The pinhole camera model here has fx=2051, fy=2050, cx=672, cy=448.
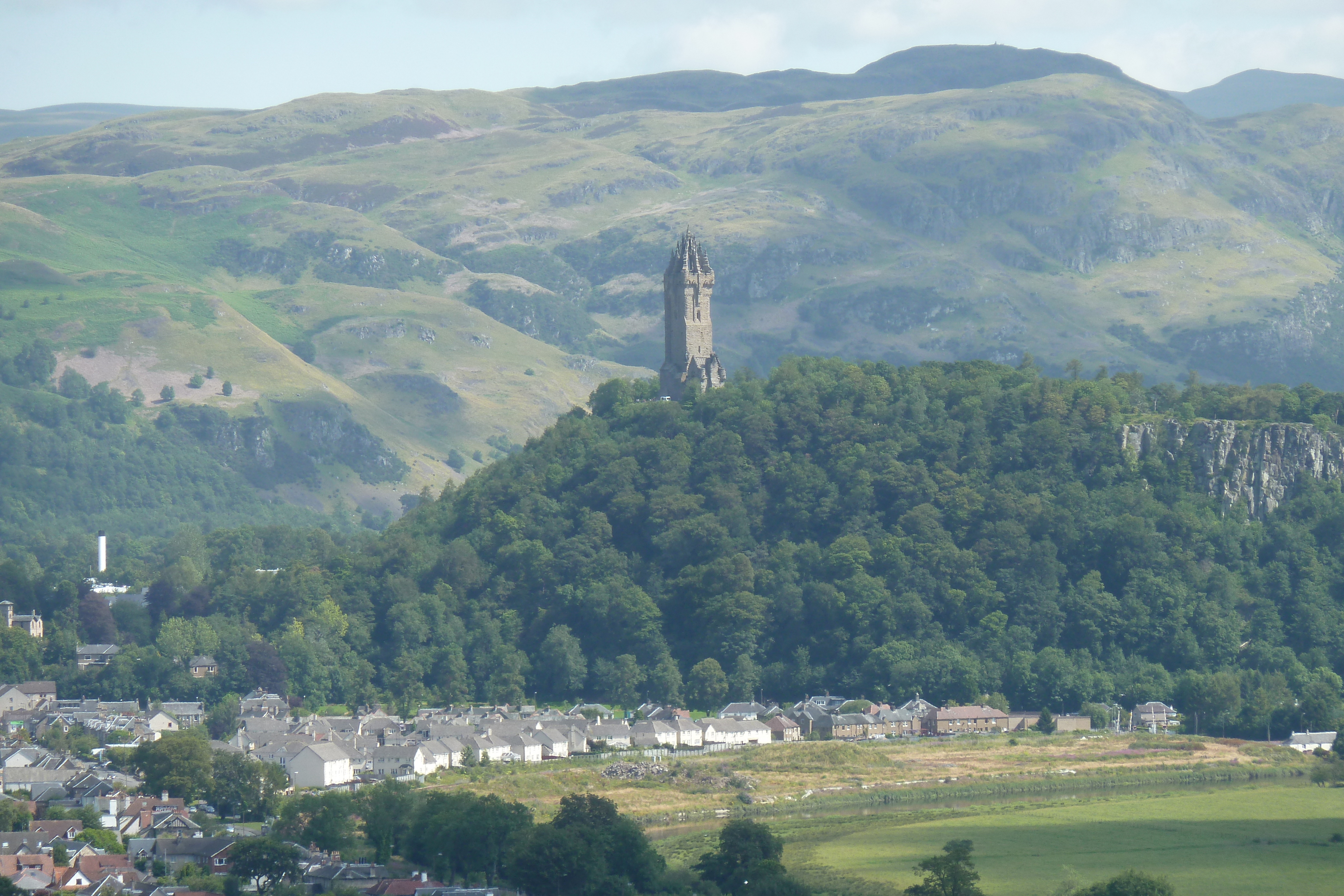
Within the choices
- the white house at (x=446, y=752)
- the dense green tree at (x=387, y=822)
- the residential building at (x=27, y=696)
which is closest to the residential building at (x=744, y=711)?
the white house at (x=446, y=752)

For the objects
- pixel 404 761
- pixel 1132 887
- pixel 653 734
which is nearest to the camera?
pixel 1132 887

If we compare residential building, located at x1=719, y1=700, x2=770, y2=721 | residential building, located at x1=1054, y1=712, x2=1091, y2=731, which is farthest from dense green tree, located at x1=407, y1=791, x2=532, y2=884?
residential building, located at x1=1054, y1=712, x2=1091, y2=731

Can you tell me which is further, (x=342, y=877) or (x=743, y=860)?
(x=342, y=877)

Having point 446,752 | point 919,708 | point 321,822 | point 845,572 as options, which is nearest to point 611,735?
point 446,752

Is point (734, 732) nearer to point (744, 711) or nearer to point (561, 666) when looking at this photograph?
point (744, 711)

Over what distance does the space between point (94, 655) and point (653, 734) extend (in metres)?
44.7

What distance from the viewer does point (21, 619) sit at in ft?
481

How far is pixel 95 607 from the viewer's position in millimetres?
144250

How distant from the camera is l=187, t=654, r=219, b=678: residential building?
132m

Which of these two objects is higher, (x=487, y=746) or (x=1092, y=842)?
(x=1092, y=842)

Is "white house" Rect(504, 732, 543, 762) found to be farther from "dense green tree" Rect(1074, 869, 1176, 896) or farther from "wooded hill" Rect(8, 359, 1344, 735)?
"dense green tree" Rect(1074, 869, 1176, 896)

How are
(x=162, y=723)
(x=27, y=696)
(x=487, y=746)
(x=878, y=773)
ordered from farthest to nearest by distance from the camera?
(x=27, y=696) < (x=162, y=723) < (x=487, y=746) < (x=878, y=773)

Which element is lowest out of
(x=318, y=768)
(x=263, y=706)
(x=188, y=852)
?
(x=263, y=706)

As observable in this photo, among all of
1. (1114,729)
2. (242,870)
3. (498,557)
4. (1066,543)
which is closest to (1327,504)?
(1066,543)
